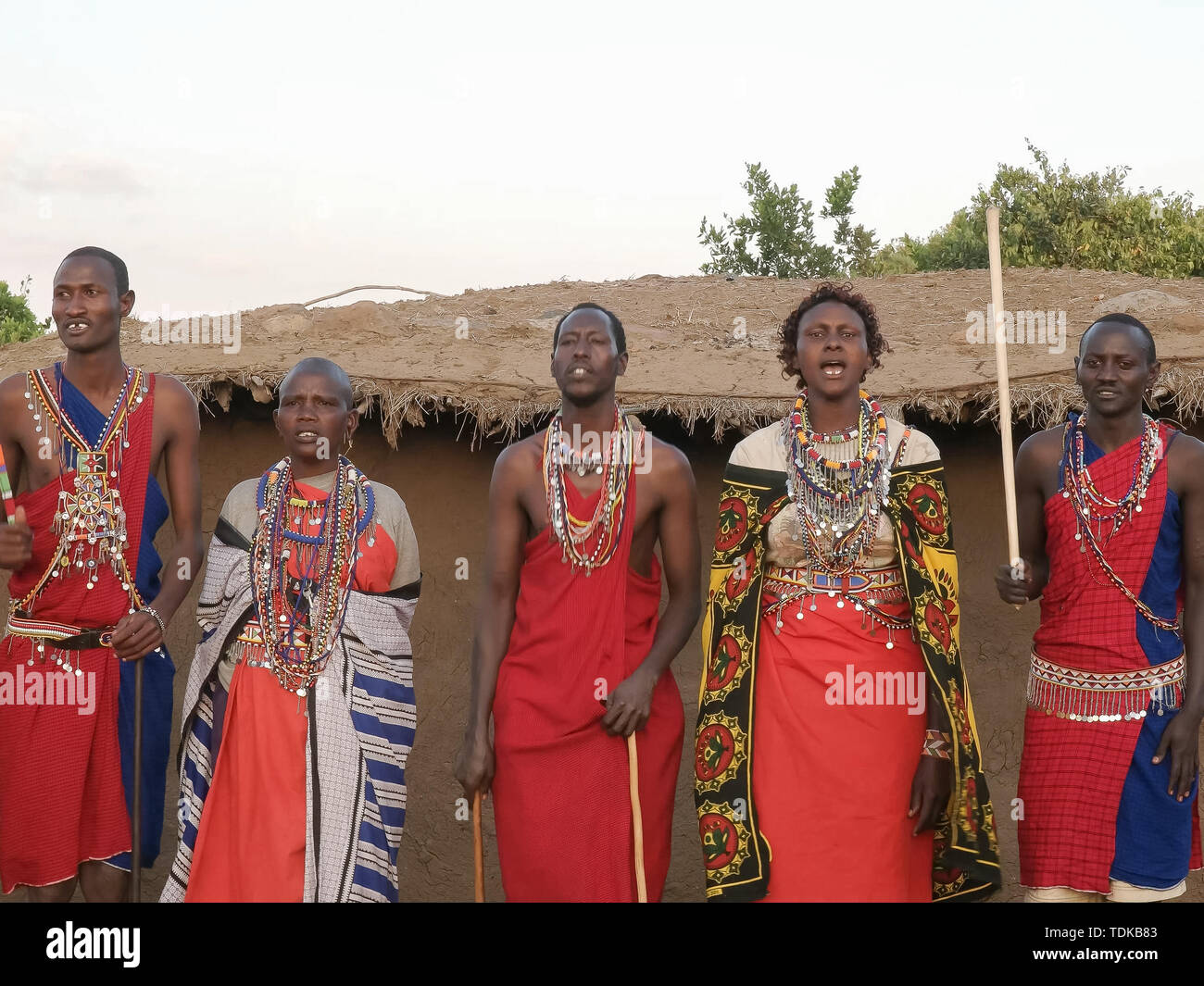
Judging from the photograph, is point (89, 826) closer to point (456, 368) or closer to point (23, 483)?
point (23, 483)

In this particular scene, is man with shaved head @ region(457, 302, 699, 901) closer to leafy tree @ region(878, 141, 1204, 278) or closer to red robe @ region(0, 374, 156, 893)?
red robe @ region(0, 374, 156, 893)

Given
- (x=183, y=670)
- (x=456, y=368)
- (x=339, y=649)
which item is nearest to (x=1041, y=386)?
(x=456, y=368)

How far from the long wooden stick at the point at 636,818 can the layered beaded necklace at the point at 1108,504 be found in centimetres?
154

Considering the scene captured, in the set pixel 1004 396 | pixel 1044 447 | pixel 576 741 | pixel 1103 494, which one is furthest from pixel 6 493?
pixel 1103 494

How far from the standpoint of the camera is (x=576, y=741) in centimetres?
432

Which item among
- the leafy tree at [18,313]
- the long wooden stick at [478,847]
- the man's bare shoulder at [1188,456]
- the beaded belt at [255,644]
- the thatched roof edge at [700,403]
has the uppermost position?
the leafy tree at [18,313]

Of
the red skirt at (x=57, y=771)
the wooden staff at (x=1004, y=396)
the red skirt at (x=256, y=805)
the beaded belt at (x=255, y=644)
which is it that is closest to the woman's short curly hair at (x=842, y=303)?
the wooden staff at (x=1004, y=396)

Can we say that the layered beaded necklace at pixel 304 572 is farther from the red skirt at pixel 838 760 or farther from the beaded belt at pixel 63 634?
the red skirt at pixel 838 760

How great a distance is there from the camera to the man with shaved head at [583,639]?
429 cm

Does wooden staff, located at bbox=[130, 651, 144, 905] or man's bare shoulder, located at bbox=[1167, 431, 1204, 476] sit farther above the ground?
man's bare shoulder, located at bbox=[1167, 431, 1204, 476]

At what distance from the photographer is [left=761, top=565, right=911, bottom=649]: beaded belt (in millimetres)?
4184

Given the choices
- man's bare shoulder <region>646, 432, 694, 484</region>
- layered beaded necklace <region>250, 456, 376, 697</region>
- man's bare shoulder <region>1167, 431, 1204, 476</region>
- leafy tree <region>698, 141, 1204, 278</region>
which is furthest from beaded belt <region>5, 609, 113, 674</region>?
leafy tree <region>698, 141, 1204, 278</region>

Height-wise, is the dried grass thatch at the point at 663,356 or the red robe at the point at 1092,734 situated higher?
the dried grass thatch at the point at 663,356

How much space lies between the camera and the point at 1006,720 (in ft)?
19.6
